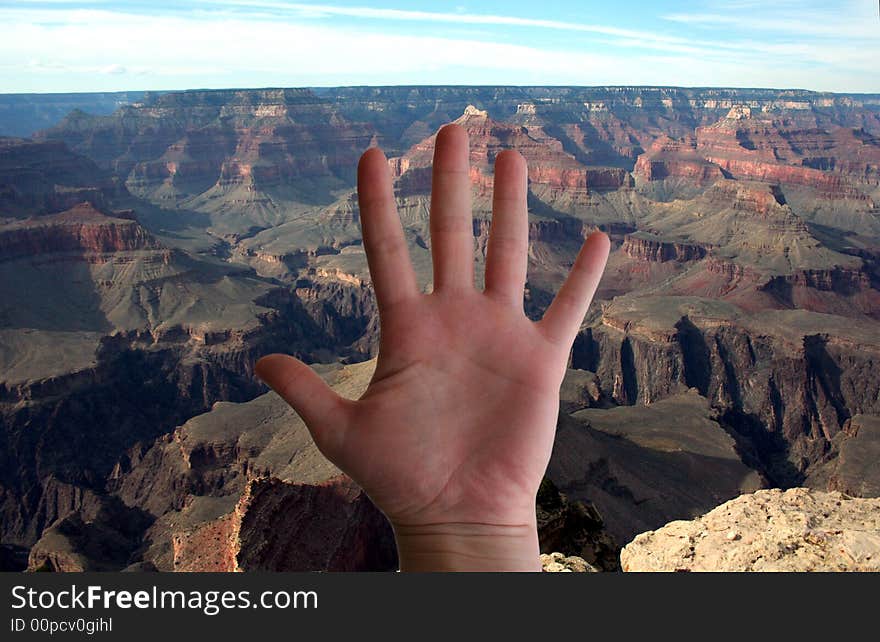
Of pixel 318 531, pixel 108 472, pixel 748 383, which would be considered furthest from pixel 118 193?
pixel 318 531

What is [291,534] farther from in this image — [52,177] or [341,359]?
[52,177]

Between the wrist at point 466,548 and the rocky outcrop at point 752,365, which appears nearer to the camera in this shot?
the wrist at point 466,548

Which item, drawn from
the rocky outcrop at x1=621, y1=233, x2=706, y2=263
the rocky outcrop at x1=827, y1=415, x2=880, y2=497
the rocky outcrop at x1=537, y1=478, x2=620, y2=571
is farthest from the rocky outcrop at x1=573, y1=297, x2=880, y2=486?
the rocky outcrop at x1=537, y1=478, x2=620, y2=571

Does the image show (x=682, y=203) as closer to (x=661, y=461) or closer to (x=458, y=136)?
(x=661, y=461)

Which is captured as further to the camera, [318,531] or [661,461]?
[661,461]

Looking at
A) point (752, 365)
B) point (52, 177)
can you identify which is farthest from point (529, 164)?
point (52, 177)

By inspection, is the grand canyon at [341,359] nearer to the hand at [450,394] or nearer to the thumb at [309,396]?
the hand at [450,394]

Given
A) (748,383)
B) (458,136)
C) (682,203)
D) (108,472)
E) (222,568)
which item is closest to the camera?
(458,136)

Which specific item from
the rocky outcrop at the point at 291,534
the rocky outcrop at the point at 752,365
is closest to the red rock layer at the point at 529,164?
the rocky outcrop at the point at 752,365
